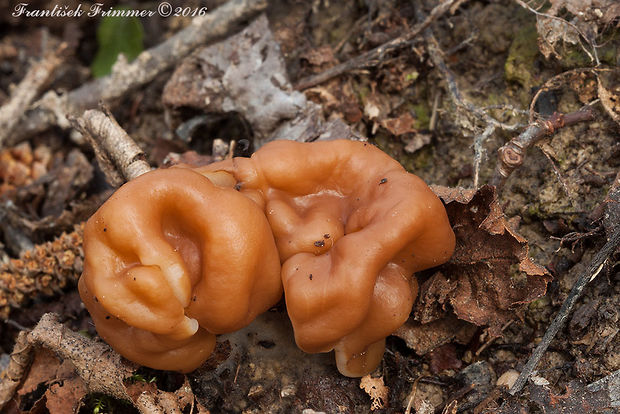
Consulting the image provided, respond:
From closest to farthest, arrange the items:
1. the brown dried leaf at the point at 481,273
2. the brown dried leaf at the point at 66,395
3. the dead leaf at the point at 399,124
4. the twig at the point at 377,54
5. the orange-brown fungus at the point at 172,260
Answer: the orange-brown fungus at the point at 172,260, the brown dried leaf at the point at 481,273, the brown dried leaf at the point at 66,395, the twig at the point at 377,54, the dead leaf at the point at 399,124

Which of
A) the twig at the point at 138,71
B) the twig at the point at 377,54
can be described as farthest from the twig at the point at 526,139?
the twig at the point at 138,71

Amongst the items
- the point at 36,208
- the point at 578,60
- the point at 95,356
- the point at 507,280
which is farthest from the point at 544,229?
the point at 36,208

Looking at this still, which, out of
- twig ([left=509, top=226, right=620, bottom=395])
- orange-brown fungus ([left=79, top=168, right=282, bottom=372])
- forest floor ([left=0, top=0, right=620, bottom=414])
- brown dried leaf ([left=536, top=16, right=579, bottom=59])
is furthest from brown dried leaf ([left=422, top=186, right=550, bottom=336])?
brown dried leaf ([left=536, top=16, right=579, bottom=59])

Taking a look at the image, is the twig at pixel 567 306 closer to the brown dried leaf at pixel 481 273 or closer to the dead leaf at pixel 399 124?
the brown dried leaf at pixel 481 273

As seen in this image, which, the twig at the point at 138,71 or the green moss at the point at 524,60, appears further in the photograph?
the twig at the point at 138,71

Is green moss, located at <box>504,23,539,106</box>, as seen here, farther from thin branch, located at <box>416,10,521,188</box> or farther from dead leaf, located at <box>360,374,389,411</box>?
dead leaf, located at <box>360,374,389,411</box>

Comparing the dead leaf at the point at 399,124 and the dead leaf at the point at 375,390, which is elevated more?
the dead leaf at the point at 399,124
